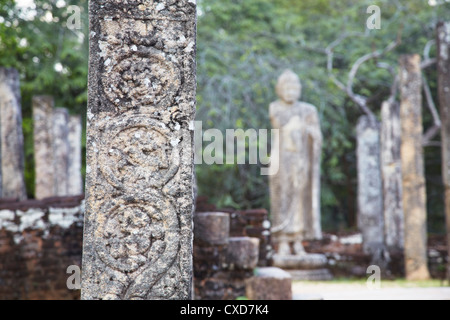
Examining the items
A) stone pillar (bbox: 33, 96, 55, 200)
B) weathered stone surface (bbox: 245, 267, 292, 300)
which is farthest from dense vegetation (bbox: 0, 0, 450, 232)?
weathered stone surface (bbox: 245, 267, 292, 300)

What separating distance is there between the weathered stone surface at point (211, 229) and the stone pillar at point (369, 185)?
25.1 feet

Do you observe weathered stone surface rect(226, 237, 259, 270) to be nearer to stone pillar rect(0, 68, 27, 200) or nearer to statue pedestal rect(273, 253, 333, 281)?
statue pedestal rect(273, 253, 333, 281)

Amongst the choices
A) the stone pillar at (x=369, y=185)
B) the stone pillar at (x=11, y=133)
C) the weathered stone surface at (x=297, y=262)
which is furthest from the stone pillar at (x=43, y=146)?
the stone pillar at (x=369, y=185)

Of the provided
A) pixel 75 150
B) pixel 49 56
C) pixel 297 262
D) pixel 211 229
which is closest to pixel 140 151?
pixel 211 229

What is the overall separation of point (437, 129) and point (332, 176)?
11.5ft

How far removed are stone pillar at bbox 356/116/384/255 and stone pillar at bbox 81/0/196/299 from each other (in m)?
10.7

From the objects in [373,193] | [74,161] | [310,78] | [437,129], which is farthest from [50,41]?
[437,129]

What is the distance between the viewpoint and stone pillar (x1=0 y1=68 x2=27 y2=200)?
476 inches

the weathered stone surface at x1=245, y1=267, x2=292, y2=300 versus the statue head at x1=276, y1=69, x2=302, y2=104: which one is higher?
the statue head at x1=276, y1=69, x2=302, y2=104

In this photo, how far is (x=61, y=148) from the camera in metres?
15.3

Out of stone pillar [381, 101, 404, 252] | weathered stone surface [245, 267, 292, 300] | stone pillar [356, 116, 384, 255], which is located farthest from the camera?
stone pillar [356, 116, 384, 255]

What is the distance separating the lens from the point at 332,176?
20.5 m

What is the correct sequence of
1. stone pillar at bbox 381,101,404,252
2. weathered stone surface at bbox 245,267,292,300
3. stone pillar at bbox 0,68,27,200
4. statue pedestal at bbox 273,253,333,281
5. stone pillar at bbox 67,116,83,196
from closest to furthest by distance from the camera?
weathered stone surface at bbox 245,267,292,300, statue pedestal at bbox 273,253,333,281, stone pillar at bbox 0,68,27,200, stone pillar at bbox 381,101,404,252, stone pillar at bbox 67,116,83,196

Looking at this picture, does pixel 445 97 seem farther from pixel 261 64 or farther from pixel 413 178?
pixel 261 64
